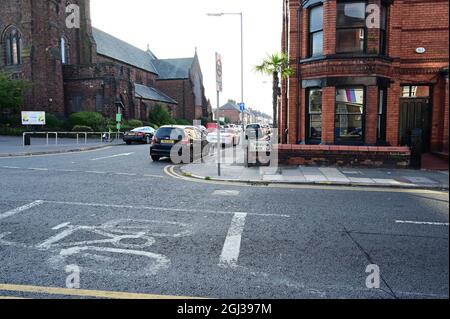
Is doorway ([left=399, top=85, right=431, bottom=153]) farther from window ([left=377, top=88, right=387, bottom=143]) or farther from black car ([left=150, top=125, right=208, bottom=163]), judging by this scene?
black car ([left=150, top=125, right=208, bottom=163])

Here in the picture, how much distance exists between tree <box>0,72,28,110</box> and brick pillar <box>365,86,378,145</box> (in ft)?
112

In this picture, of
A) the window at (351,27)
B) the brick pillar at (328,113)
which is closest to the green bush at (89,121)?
the brick pillar at (328,113)

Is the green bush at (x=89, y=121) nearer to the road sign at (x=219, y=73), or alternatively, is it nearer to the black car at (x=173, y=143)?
the black car at (x=173, y=143)

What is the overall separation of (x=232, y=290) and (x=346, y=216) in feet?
11.6

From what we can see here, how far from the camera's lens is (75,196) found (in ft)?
25.2

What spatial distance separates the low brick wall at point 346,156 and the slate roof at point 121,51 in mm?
42946

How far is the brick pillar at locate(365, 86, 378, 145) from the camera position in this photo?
515 inches

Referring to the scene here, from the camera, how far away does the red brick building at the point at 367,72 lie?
13.1m

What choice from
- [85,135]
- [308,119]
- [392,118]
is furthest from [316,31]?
[85,135]

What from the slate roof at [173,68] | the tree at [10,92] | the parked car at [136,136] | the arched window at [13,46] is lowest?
the parked car at [136,136]

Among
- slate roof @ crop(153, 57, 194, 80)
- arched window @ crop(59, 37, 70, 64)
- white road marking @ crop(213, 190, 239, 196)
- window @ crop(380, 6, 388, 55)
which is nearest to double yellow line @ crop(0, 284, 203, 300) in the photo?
white road marking @ crop(213, 190, 239, 196)

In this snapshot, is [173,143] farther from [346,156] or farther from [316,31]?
[316,31]

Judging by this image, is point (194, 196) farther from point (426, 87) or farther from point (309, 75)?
point (426, 87)

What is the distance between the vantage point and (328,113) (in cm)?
1339
